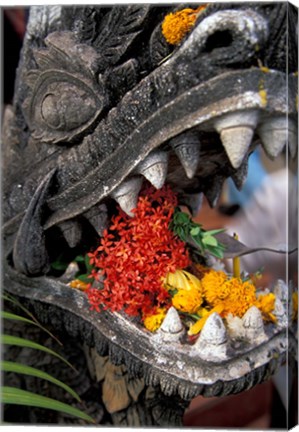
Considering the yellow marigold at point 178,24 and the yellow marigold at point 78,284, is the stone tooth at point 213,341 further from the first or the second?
the yellow marigold at point 178,24

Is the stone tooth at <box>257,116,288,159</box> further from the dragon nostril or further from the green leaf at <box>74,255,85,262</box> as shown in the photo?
the green leaf at <box>74,255,85,262</box>

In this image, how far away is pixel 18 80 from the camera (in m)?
0.97

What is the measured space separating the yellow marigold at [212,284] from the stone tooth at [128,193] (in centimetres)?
16

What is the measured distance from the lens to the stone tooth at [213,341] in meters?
0.74

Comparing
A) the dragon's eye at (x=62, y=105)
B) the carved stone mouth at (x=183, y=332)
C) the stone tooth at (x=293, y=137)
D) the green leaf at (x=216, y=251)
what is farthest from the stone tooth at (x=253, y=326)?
the dragon's eye at (x=62, y=105)

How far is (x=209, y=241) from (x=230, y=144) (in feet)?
0.76

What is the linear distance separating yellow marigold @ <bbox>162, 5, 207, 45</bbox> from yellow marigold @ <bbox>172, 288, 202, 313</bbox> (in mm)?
336

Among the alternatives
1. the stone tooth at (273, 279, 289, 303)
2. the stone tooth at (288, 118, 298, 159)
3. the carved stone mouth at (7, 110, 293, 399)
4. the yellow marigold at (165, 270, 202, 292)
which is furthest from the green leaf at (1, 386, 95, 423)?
the stone tooth at (288, 118, 298, 159)

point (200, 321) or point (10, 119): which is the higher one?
point (10, 119)

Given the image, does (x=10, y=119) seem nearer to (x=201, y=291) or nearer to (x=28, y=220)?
(x=28, y=220)

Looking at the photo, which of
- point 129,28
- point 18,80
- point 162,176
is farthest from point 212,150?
point 18,80

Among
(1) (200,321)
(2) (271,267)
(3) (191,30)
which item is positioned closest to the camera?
(3) (191,30)

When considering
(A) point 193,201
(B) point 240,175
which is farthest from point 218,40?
(A) point 193,201

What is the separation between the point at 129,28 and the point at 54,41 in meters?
0.12
